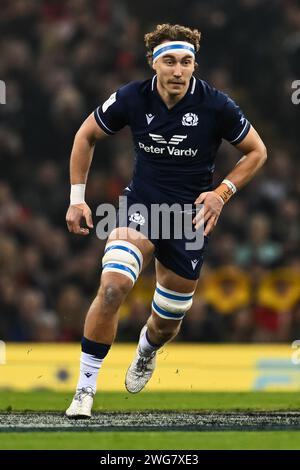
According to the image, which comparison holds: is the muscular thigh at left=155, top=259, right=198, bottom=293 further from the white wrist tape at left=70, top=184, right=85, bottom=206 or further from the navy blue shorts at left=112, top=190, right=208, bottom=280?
the white wrist tape at left=70, top=184, right=85, bottom=206

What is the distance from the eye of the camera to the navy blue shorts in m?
7.73

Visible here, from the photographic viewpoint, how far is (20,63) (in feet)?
47.9

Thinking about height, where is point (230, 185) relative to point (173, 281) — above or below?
above

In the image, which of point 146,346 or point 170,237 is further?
point 146,346

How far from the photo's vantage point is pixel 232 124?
775 cm

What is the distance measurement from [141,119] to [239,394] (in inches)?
116

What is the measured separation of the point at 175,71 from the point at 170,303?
5.34 feet

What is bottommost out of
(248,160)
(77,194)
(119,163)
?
(77,194)

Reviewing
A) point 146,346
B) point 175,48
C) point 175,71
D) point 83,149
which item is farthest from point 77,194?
point 146,346

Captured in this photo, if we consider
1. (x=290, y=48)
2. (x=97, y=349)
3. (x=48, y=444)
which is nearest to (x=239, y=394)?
(x=97, y=349)

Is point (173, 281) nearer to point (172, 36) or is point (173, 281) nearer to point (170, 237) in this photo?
point (170, 237)
